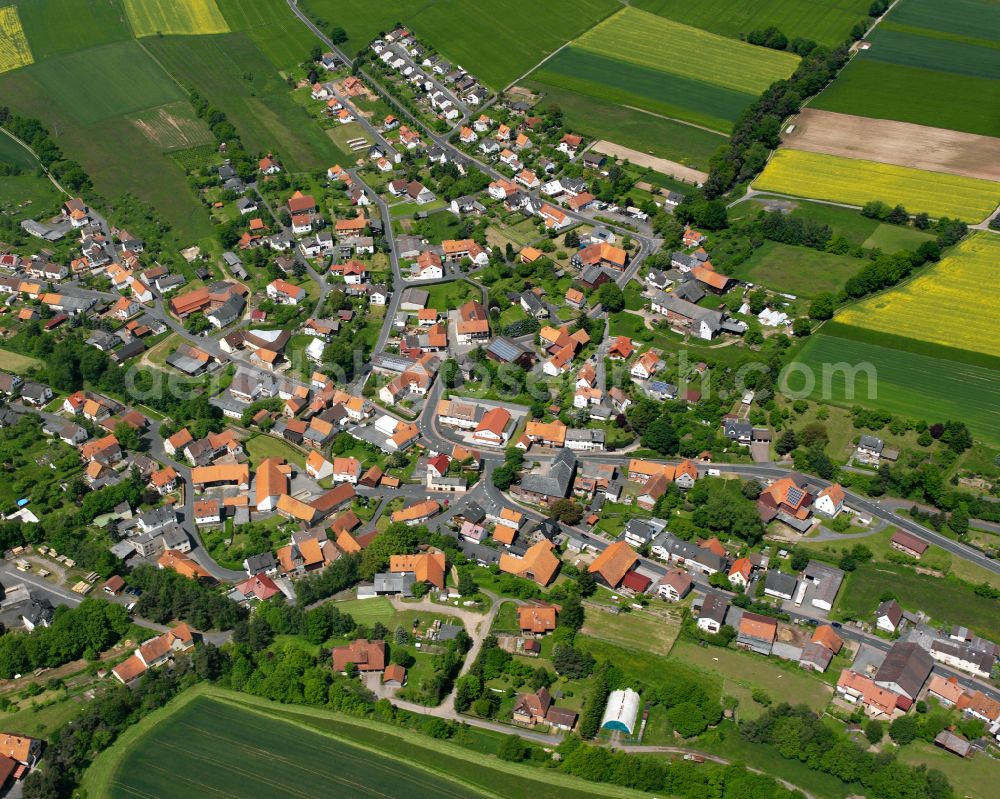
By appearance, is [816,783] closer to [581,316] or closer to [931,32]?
[581,316]

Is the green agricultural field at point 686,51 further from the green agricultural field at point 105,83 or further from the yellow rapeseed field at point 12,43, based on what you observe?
the yellow rapeseed field at point 12,43

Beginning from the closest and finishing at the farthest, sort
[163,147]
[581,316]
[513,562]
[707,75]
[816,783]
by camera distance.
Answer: [816,783] → [513,562] → [581,316] → [163,147] → [707,75]

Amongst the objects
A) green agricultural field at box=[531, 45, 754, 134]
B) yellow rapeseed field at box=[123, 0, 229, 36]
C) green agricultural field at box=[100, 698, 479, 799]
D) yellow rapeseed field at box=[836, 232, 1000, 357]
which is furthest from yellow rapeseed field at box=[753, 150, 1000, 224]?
yellow rapeseed field at box=[123, 0, 229, 36]

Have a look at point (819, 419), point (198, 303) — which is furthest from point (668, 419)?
point (198, 303)

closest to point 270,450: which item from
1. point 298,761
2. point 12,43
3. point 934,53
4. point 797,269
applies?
point 298,761

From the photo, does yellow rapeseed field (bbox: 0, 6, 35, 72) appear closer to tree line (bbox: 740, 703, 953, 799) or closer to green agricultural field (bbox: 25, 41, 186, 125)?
green agricultural field (bbox: 25, 41, 186, 125)
